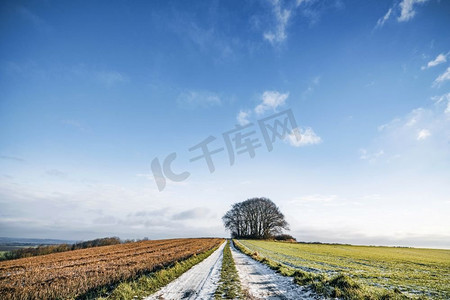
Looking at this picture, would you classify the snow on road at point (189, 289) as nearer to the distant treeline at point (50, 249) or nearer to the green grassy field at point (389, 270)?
the green grassy field at point (389, 270)

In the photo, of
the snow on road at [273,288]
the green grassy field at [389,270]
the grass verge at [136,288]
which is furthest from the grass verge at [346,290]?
the grass verge at [136,288]

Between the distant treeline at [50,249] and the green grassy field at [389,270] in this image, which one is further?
the distant treeline at [50,249]

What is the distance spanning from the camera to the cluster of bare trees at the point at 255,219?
78.0 m

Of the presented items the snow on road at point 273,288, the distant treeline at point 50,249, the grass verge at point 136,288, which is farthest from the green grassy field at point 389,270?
the distant treeline at point 50,249

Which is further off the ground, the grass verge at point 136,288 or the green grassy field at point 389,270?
the grass verge at point 136,288

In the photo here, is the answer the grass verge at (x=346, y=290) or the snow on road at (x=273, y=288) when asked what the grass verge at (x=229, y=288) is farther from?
the grass verge at (x=346, y=290)

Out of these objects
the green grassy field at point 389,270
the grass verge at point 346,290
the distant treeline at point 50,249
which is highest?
the grass verge at point 346,290

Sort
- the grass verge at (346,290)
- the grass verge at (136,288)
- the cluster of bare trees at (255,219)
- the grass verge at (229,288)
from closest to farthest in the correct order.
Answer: the grass verge at (346,290)
the grass verge at (229,288)
the grass verge at (136,288)
the cluster of bare trees at (255,219)

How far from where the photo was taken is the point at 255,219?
8212 cm

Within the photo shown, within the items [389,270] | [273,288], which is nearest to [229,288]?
[273,288]

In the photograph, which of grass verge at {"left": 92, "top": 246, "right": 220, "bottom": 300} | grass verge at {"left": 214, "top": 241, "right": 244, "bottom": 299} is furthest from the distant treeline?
grass verge at {"left": 214, "top": 241, "right": 244, "bottom": 299}

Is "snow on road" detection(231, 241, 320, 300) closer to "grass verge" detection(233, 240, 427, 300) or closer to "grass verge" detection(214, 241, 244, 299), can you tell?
"grass verge" detection(214, 241, 244, 299)

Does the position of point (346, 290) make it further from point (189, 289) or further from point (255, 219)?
point (255, 219)

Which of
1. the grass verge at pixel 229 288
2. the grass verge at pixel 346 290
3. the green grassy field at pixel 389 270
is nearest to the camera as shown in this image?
the grass verge at pixel 346 290
